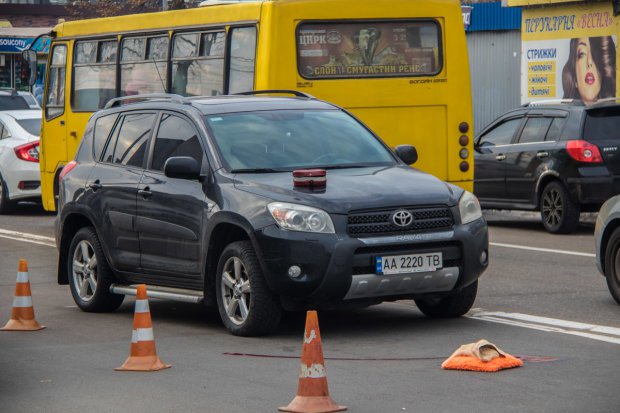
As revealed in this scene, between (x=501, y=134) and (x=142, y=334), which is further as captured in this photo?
(x=501, y=134)

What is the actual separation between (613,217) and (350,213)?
2761mm

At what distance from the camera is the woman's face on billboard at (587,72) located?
92.3 ft

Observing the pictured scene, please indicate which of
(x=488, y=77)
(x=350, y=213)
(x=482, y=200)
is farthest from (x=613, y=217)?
(x=488, y=77)

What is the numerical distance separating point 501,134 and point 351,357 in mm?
11645

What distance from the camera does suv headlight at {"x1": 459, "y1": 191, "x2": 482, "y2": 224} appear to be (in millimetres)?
10086

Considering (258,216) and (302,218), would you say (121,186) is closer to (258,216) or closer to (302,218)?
(258,216)

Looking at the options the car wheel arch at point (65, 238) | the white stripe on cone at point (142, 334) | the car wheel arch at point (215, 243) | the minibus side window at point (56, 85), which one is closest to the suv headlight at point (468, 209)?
the car wheel arch at point (215, 243)

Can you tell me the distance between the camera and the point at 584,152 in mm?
18422

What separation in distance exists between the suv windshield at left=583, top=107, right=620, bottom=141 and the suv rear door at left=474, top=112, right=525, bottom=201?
1.41 metres

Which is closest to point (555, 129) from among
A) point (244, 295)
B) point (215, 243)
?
point (215, 243)

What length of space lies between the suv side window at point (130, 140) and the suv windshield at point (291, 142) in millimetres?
838

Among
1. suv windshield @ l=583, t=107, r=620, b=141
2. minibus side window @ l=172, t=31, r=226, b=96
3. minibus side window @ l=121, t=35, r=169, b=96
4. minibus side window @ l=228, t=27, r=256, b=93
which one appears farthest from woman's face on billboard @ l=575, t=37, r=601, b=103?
minibus side window @ l=228, t=27, r=256, b=93

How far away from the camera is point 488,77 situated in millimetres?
35719

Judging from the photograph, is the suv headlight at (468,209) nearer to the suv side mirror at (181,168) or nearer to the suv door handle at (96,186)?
the suv side mirror at (181,168)
